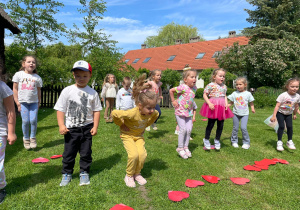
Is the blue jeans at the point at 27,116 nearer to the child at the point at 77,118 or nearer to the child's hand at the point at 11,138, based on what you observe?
the child at the point at 77,118

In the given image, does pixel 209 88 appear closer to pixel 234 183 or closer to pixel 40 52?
pixel 234 183

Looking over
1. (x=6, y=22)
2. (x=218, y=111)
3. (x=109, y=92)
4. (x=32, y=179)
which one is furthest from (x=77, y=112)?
(x=6, y=22)

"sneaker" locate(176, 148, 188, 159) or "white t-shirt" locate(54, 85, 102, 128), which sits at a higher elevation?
"white t-shirt" locate(54, 85, 102, 128)

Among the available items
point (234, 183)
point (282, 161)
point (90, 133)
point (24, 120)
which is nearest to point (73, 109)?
point (90, 133)

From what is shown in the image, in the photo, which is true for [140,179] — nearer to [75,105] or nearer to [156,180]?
[156,180]

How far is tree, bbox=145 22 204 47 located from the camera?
51.3 m

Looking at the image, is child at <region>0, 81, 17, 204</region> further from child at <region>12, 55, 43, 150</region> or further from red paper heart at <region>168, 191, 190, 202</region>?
red paper heart at <region>168, 191, 190, 202</region>

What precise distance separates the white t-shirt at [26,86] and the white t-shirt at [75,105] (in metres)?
2.04

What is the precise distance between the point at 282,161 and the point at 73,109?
14.6 feet

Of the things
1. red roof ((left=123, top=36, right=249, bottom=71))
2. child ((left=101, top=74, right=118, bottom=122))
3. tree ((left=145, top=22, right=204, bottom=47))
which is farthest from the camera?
tree ((left=145, top=22, right=204, bottom=47))

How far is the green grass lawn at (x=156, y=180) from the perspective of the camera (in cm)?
290

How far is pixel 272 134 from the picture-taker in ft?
24.8

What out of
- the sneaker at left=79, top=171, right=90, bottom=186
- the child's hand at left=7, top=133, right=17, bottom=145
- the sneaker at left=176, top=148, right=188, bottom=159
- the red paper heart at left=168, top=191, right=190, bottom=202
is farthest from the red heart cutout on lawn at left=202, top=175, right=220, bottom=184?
the child's hand at left=7, top=133, right=17, bottom=145

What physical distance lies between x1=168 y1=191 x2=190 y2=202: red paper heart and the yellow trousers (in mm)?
639
